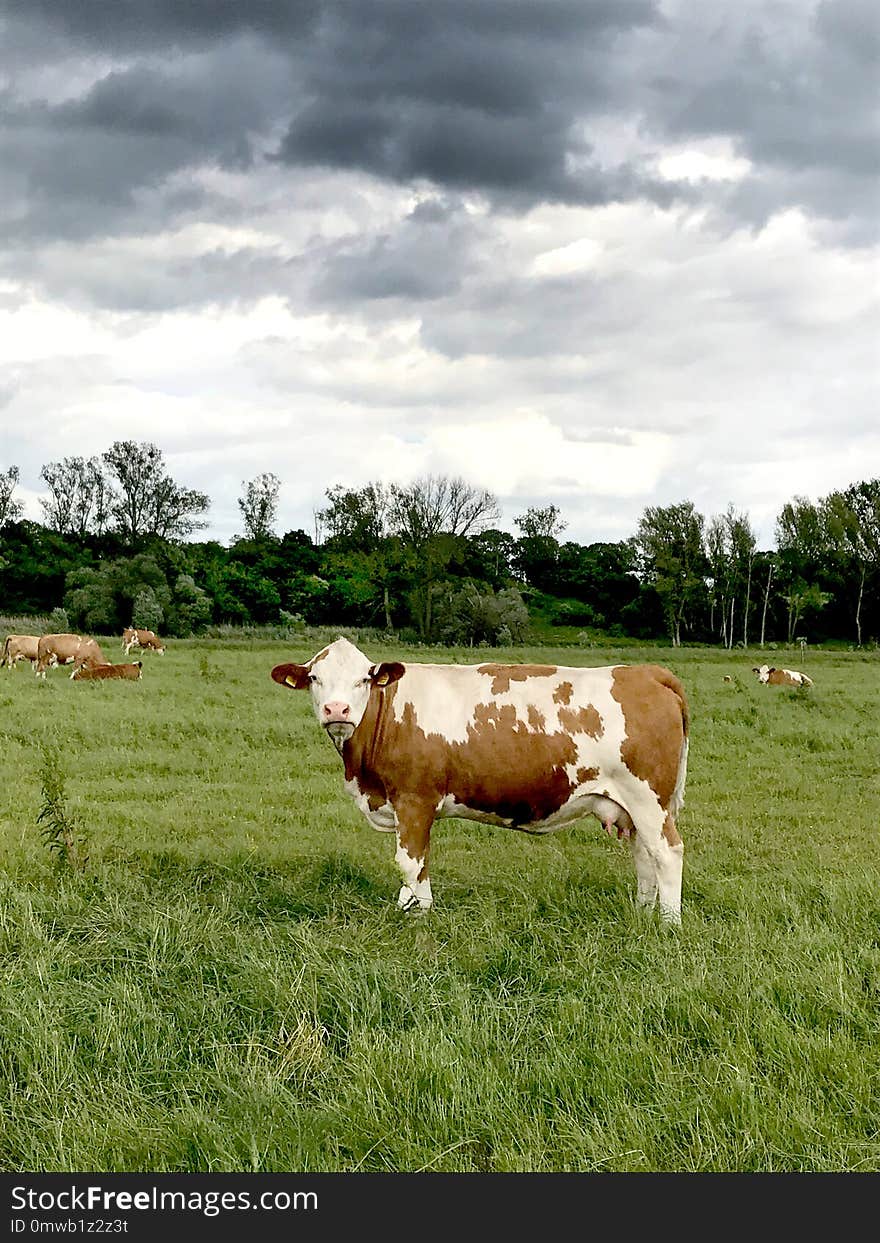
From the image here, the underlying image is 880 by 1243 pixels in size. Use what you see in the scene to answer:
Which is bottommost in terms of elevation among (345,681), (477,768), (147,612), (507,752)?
(477,768)

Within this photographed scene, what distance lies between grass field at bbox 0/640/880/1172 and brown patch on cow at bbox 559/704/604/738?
1.24m

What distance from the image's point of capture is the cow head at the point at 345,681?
24.2ft

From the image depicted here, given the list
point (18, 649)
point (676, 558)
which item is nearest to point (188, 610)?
point (18, 649)

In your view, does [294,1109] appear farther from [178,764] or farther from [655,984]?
[178,764]

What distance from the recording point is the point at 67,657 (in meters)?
29.9

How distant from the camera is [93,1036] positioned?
16.1ft

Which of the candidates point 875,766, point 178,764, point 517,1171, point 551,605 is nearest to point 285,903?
point 517,1171

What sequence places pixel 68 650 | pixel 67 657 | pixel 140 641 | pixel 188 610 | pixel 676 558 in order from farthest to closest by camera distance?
1. pixel 676 558
2. pixel 188 610
3. pixel 140 641
4. pixel 67 657
5. pixel 68 650

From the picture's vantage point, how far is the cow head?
738 cm

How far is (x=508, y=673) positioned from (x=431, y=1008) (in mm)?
3223

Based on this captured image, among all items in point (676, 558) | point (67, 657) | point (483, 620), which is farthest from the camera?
point (676, 558)

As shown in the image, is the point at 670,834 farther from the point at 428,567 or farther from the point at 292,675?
the point at 428,567

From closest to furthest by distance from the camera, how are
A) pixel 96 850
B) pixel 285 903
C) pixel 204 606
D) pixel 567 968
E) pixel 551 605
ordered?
pixel 567 968
pixel 285 903
pixel 96 850
pixel 204 606
pixel 551 605

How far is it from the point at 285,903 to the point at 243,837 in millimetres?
2845
